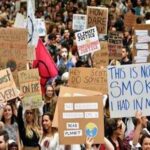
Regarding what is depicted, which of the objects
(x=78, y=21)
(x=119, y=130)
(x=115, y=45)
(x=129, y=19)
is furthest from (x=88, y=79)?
(x=129, y=19)

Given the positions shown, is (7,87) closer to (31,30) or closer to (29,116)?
(29,116)

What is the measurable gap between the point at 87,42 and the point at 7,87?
3.64 metres

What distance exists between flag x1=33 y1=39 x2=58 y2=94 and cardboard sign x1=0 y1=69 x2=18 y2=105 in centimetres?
127

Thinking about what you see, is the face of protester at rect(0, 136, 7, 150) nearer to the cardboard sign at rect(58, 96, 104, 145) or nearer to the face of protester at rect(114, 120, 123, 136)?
the cardboard sign at rect(58, 96, 104, 145)

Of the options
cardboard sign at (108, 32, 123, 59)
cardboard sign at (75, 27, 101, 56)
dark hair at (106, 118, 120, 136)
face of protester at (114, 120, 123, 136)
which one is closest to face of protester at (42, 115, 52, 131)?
dark hair at (106, 118, 120, 136)

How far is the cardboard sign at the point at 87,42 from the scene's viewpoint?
1403cm

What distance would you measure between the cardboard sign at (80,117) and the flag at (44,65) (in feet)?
10.4

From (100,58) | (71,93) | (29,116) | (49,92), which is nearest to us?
(71,93)

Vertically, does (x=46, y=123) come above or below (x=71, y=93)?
below

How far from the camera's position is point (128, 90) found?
956 cm

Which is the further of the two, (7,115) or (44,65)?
(44,65)

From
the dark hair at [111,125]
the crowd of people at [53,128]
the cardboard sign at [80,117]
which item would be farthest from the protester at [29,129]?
the cardboard sign at [80,117]

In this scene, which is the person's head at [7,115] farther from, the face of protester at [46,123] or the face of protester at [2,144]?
the face of protester at [2,144]

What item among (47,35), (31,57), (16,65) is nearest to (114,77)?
(16,65)
